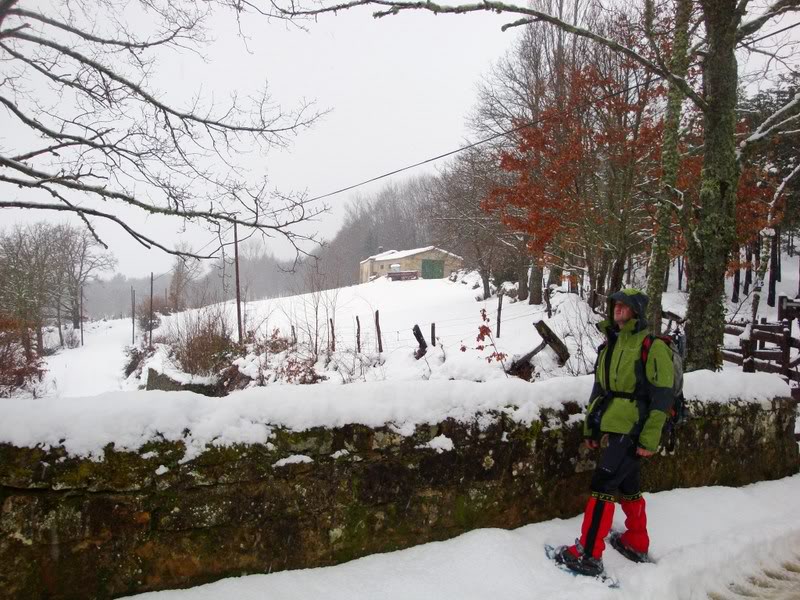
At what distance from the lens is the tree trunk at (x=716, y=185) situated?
498 centimetres

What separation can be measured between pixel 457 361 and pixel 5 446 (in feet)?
36.8

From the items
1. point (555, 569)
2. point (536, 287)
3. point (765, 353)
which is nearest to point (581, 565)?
point (555, 569)

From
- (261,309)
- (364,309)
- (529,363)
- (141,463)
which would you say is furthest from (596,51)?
(261,309)

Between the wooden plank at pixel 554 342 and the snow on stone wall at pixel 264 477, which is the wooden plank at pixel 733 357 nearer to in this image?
the wooden plank at pixel 554 342

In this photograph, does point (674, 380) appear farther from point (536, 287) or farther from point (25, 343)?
point (25, 343)

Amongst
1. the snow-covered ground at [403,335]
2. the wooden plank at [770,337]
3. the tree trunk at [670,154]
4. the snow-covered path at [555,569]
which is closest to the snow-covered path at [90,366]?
the snow-covered ground at [403,335]

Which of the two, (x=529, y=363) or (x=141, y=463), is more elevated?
(x=141, y=463)

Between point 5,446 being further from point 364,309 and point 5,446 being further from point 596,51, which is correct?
point 364,309

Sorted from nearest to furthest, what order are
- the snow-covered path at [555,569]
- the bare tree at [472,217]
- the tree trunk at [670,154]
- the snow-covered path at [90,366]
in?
the snow-covered path at [555,569] < the tree trunk at [670,154] < the snow-covered path at [90,366] < the bare tree at [472,217]

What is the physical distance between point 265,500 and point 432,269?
164 ft

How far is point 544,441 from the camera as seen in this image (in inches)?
131

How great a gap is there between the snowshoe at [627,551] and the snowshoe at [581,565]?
0.91ft

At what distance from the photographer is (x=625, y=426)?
9.76ft

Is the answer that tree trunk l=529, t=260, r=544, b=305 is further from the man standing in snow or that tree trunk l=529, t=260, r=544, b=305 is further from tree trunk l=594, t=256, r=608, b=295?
the man standing in snow
